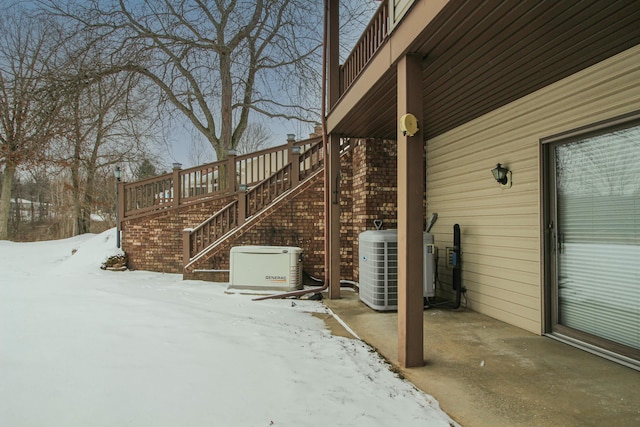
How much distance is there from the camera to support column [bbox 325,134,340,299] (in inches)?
244

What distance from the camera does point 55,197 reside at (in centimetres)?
2381

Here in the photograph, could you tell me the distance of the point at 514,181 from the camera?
4.66m

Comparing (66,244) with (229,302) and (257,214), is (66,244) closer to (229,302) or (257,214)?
(257,214)

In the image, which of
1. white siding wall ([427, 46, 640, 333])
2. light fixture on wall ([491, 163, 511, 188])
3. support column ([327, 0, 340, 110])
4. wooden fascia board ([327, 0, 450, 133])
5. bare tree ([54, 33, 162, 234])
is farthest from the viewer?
bare tree ([54, 33, 162, 234])

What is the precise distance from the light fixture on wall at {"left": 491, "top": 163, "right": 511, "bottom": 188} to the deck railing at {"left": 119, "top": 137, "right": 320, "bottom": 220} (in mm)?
4713

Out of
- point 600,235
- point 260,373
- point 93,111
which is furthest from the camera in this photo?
point 93,111

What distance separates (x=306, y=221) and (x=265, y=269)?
1462mm

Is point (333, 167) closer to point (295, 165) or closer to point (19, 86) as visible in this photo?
point (295, 165)

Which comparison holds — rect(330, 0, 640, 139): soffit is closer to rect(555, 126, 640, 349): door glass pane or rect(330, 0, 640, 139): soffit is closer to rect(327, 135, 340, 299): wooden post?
rect(555, 126, 640, 349): door glass pane

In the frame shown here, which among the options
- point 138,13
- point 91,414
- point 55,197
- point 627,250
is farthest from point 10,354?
point 55,197

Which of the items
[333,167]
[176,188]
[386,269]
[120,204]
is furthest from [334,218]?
[120,204]

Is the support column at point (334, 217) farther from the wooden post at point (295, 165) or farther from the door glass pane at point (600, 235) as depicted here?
the door glass pane at point (600, 235)

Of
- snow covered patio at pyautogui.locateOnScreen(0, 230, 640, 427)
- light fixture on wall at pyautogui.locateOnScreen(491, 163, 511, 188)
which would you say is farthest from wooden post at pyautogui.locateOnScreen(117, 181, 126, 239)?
light fixture on wall at pyautogui.locateOnScreen(491, 163, 511, 188)

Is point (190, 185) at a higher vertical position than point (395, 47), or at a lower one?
lower
